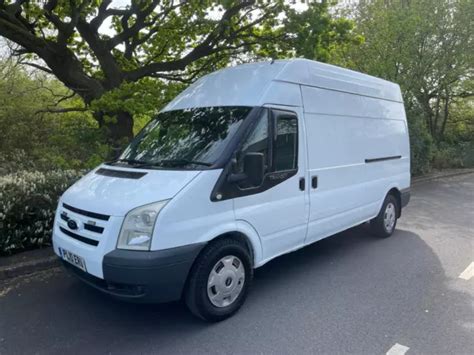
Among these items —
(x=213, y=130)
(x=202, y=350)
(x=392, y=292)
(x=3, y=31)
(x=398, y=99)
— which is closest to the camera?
(x=202, y=350)

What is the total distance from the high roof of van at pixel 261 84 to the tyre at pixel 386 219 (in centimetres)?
225

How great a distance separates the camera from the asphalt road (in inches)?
115

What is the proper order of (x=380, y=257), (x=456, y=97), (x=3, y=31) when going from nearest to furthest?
(x=380, y=257) < (x=3, y=31) < (x=456, y=97)

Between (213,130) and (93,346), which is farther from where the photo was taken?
(213,130)

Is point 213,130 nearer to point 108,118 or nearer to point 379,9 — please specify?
point 108,118

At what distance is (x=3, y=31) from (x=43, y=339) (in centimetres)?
647

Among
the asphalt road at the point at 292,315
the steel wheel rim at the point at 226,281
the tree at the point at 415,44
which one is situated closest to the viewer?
the asphalt road at the point at 292,315

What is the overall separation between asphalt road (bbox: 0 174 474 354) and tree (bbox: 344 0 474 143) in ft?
31.4

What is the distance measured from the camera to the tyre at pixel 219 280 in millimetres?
3090

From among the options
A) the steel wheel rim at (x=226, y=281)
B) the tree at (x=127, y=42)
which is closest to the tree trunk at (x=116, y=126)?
the tree at (x=127, y=42)

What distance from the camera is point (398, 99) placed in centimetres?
622

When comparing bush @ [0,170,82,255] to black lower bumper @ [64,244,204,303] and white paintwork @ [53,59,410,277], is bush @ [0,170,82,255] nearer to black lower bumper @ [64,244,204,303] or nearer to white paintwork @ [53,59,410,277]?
white paintwork @ [53,59,410,277]

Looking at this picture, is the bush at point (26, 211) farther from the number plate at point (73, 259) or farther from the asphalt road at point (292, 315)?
the number plate at point (73, 259)

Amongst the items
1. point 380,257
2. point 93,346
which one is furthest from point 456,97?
point 93,346
